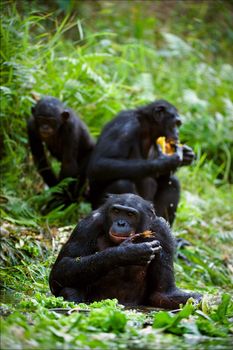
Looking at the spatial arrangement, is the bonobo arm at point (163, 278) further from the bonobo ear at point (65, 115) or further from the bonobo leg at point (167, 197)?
the bonobo ear at point (65, 115)

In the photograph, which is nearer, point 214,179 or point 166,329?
point 166,329

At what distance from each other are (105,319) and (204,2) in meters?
13.8

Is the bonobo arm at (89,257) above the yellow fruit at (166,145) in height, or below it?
above

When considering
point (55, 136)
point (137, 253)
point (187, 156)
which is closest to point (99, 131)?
point (55, 136)

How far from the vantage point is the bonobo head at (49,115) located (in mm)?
8992

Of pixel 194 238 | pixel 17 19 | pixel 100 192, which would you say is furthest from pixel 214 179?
pixel 17 19

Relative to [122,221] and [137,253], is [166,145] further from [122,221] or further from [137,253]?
[137,253]

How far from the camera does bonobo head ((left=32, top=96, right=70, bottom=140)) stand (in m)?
8.99

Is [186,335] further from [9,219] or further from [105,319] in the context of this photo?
[9,219]

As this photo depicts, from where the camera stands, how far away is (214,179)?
11.5m

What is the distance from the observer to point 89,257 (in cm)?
580

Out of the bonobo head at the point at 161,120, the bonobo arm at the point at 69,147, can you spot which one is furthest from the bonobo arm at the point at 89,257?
the bonobo head at the point at 161,120

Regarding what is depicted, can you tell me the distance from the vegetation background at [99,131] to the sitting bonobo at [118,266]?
0.33 m

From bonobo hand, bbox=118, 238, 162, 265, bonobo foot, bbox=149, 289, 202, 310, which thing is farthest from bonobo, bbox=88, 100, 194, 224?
bonobo hand, bbox=118, 238, 162, 265
